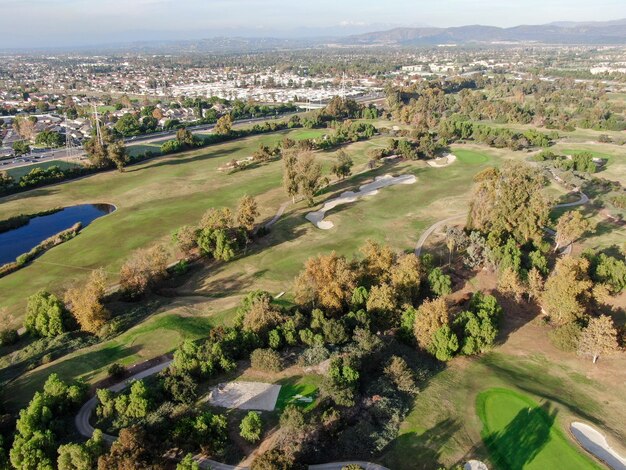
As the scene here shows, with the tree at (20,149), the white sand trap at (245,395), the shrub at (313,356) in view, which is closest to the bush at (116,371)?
the white sand trap at (245,395)

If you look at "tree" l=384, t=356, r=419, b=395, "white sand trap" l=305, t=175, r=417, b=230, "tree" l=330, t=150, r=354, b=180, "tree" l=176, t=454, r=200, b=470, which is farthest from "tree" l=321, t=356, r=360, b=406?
"tree" l=330, t=150, r=354, b=180

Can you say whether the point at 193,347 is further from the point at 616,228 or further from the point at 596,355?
the point at 616,228

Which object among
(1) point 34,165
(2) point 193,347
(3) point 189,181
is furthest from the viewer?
(1) point 34,165

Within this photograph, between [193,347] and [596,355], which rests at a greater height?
[193,347]

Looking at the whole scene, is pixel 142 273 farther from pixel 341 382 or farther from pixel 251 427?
pixel 341 382

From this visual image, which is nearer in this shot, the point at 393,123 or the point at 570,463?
the point at 570,463

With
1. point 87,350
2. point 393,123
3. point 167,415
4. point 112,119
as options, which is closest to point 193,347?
point 167,415

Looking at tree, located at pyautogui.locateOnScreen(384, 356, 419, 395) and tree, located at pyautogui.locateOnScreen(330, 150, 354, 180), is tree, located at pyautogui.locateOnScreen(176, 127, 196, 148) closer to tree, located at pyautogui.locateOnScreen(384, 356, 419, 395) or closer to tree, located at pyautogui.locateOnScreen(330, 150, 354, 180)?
tree, located at pyautogui.locateOnScreen(330, 150, 354, 180)

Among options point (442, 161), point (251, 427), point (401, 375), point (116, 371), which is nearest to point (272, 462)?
point (251, 427)
